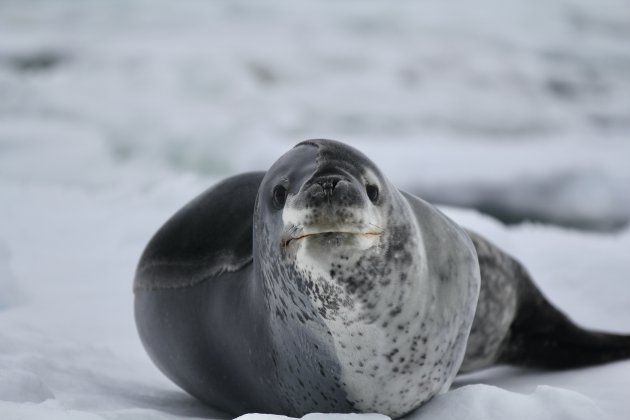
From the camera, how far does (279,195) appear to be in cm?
146

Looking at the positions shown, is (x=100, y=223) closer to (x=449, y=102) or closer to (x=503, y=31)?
(x=449, y=102)

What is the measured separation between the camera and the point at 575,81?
9.38 meters

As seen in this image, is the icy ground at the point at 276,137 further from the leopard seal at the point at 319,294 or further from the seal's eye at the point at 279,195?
the seal's eye at the point at 279,195

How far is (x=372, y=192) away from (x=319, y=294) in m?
0.20

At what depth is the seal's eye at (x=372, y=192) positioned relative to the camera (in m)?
1.43

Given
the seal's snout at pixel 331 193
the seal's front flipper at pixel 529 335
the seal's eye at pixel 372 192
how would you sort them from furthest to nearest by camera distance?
the seal's front flipper at pixel 529 335 < the seal's eye at pixel 372 192 < the seal's snout at pixel 331 193

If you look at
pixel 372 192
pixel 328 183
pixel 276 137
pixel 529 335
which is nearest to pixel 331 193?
pixel 328 183

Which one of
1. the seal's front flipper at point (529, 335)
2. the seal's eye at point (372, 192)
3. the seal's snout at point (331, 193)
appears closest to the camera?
the seal's snout at point (331, 193)

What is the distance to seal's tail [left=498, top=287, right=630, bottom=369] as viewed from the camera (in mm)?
2205

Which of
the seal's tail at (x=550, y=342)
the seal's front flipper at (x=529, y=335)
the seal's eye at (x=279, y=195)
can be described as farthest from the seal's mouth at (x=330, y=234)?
the seal's tail at (x=550, y=342)

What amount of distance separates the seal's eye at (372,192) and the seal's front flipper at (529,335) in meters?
0.72

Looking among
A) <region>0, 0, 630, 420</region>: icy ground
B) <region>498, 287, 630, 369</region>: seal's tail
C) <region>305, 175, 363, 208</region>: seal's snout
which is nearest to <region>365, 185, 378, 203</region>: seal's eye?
<region>305, 175, 363, 208</region>: seal's snout

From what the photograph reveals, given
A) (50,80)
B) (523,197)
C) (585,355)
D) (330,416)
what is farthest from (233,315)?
(50,80)

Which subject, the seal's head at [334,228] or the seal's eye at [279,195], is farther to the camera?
the seal's eye at [279,195]
